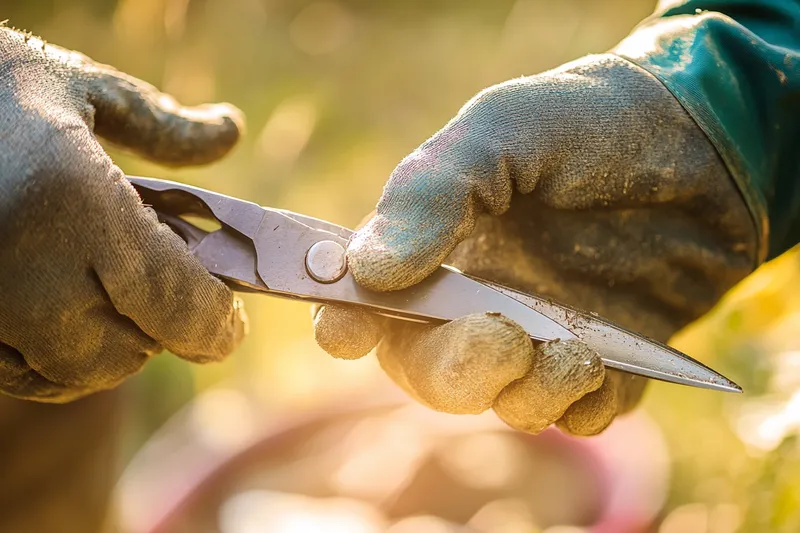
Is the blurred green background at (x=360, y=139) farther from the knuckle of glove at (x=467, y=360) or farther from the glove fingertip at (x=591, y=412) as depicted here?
the knuckle of glove at (x=467, y=360)

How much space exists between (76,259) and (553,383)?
2.38ft

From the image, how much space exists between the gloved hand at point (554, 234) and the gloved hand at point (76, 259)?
233 millimetres

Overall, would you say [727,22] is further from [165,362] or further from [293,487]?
[165,362]

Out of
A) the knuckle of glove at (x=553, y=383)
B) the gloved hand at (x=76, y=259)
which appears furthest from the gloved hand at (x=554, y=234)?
the gloved hand at (x=76, y=259)

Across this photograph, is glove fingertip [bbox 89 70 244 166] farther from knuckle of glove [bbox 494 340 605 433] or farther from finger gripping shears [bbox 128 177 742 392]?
knuckle of glove [bbox 494 340 605 433]

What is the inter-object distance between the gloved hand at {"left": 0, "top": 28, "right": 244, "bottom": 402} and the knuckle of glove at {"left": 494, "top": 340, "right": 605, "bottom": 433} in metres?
0.49

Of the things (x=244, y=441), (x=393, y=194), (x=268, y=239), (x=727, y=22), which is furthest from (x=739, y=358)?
(x=244, y=441)

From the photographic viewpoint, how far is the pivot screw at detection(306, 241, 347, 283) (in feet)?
3.39

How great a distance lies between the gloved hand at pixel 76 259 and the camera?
0.91 m

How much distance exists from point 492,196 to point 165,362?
5.72 ft

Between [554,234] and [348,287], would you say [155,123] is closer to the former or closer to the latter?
[348,287]

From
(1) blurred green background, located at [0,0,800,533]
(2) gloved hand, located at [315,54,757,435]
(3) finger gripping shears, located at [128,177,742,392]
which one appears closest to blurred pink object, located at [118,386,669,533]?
(1) blurred green background, located at [0,0,800,533]

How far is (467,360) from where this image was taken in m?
0.97

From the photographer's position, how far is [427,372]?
1049 millimetres
